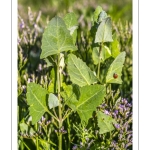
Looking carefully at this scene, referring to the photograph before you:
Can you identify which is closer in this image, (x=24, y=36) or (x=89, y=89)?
(x=89, y=89)

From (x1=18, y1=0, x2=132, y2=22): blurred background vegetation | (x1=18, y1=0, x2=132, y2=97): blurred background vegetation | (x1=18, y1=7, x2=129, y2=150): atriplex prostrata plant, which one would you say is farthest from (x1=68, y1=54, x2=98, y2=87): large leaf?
(x1=18, y1=0, x2=132, y2=22): blurred background vegetation

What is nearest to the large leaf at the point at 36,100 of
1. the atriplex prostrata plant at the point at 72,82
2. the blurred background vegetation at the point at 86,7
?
the atriplex prostrata plant at the point at 72,82

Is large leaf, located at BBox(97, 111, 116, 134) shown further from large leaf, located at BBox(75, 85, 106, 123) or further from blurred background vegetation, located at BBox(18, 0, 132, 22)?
blurred background vegetation, located at BBox(18, 0, 132, 22)

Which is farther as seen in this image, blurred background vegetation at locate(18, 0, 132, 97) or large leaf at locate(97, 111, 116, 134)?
blurred background vegetation at locate(18, 0, 132, 97)

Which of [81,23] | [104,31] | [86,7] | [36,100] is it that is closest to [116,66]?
[104,31]

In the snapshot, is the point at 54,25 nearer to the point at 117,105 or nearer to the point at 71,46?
the point at 71,46

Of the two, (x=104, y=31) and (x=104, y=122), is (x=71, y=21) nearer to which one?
(x=104, y=31)

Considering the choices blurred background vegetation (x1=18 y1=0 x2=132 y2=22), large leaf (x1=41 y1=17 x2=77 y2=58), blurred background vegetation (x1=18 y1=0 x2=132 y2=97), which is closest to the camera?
large leaf (x1=41 y1=17 x2=77 y2=58)
